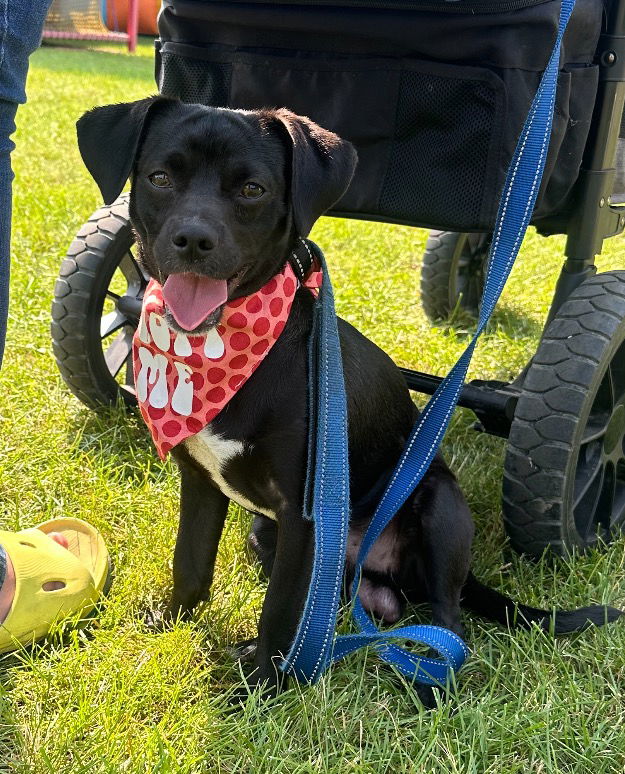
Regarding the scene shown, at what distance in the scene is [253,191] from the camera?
1.87 m

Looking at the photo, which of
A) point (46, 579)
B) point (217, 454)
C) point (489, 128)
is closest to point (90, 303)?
point (46, 579)

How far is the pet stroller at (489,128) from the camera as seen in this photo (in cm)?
212

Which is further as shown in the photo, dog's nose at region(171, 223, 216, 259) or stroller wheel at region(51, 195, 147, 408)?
stroller wheel at region(51, 195, 147, 408)

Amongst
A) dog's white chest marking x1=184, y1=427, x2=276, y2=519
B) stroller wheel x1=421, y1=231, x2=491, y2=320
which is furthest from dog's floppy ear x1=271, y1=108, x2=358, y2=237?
A: stroller wheel x1=421, y1=231, x2=491, y2=320

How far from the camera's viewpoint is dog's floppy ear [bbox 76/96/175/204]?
6.14ft

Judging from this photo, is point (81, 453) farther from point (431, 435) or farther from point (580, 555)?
point (580, 555)

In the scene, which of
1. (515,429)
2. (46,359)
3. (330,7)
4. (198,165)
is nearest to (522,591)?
(515,429)

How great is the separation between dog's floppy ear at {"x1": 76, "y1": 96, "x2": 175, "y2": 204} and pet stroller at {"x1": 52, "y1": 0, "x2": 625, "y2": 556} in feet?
1.89

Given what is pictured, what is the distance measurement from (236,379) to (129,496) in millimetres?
900

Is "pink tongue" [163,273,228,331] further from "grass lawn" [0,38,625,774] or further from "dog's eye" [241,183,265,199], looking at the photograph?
"grass lawn" [0,38,625,774]

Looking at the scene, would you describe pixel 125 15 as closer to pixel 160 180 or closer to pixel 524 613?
pixel 160 180

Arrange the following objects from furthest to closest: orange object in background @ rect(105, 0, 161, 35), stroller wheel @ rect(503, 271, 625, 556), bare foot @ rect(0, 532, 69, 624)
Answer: orange object in background @ rect(105, 0, 161, 35)
stroller wheel @ rect(503, 271, 625, 556)
bare foot @ rect(0, 532, 69, 624)

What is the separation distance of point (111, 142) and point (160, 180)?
0.43 ft

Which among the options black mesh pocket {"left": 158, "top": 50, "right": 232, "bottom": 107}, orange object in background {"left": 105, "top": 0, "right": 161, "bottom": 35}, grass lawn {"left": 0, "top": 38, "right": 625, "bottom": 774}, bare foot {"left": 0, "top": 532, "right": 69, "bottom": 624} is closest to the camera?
grass lawn {"left": 0, "top": 38, "right": 625, "bottom": 774}
